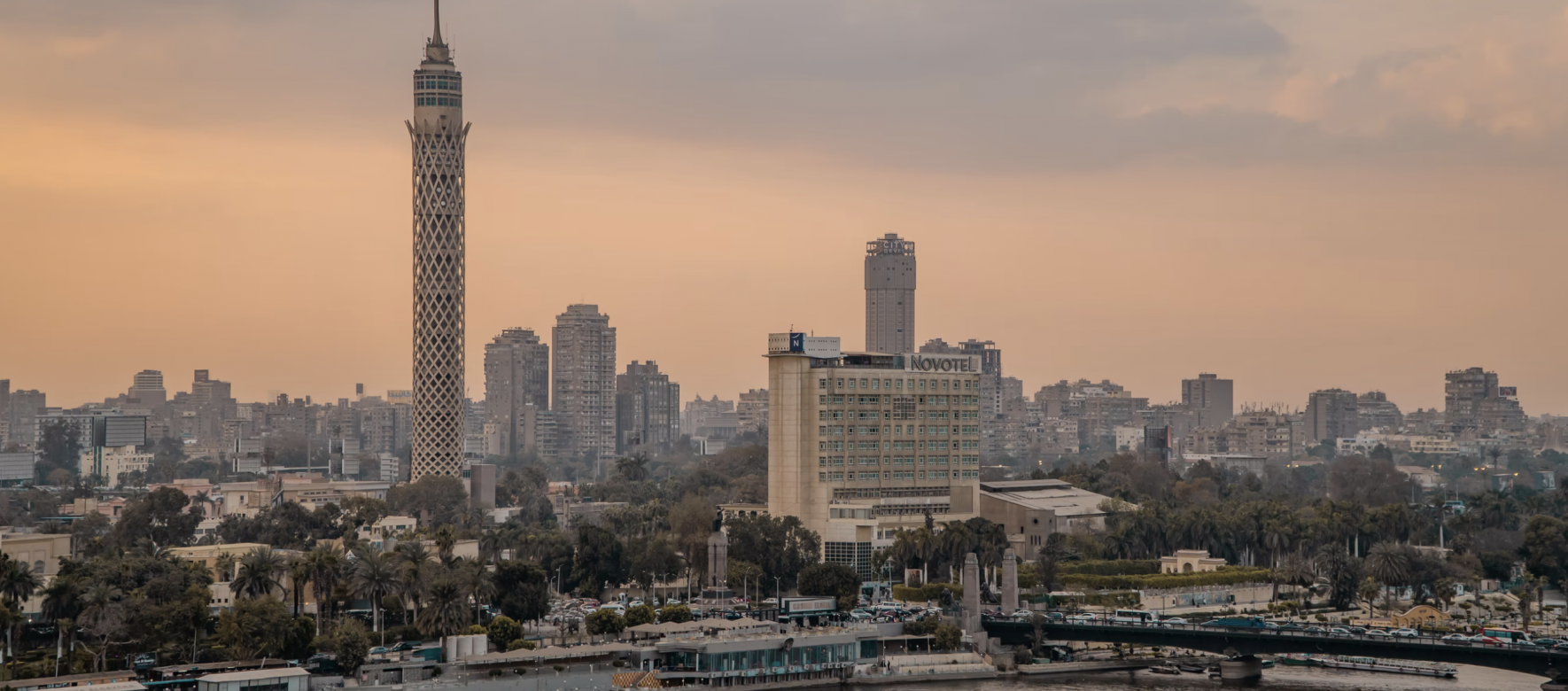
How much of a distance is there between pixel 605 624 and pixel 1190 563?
4275 centimetres

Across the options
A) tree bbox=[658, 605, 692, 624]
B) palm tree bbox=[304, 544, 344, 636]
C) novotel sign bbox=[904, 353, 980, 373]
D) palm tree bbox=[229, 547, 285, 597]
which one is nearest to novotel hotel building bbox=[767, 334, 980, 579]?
novotel sign bbox=[904, 353, 980, 373]

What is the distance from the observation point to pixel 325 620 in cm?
9144

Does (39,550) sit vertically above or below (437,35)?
below

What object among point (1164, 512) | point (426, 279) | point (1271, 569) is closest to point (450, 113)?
point (426, 279)

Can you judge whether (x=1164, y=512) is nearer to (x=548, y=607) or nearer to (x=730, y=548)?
(x=730, y=548)

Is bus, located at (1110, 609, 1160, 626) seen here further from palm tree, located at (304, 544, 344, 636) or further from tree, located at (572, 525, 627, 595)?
palm tree, located at (304, 544, 344, 636)

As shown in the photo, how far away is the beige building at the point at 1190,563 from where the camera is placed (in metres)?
119

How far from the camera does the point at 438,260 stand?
162250mm

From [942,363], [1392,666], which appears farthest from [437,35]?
[1392,666]

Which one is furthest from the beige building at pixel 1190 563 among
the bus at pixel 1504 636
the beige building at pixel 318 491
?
the beige building at pixel 318 491

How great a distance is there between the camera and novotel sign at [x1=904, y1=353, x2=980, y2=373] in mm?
126438

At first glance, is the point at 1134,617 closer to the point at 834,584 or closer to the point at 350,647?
the point at 834,584

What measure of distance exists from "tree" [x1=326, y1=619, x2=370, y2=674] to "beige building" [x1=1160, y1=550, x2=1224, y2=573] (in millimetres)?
53636

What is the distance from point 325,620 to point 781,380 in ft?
126
